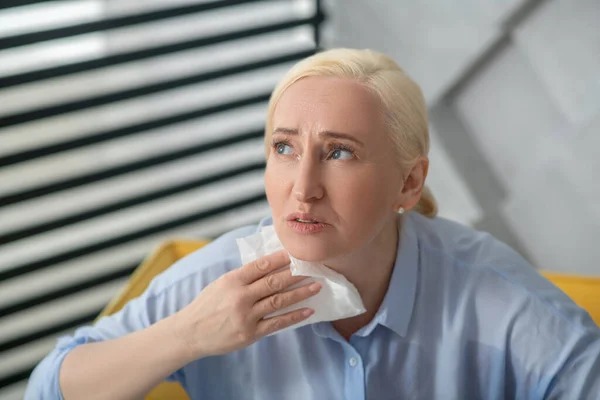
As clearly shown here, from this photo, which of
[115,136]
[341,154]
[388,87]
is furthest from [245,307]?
[115,136]

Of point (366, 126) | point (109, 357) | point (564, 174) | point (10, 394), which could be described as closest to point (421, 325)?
point (366, 126)

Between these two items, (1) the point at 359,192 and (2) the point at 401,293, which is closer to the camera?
(1) the point at 359,192

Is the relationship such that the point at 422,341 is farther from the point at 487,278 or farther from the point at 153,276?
the point at 153,276

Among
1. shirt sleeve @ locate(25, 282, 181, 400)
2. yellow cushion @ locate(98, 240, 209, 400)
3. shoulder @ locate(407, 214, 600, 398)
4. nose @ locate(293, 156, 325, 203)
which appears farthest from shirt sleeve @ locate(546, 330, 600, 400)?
yellow cushion @ locate(98, 240, 209, 400)

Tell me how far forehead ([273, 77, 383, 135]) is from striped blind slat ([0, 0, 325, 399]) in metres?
1.06

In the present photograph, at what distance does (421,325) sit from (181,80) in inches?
49.8

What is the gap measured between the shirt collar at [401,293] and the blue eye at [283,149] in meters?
0.29

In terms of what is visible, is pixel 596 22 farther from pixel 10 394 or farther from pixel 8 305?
pixel 10 394

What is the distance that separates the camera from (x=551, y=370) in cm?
118

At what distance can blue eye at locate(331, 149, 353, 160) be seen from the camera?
1.12 meters

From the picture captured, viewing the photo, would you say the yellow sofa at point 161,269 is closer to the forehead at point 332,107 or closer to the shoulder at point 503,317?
the shoulder at point 503,317

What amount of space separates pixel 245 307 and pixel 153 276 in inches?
24.7

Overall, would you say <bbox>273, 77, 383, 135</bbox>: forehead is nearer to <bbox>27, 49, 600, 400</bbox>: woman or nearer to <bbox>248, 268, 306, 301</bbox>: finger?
<bbox>27, 49, 600, 400</bbox>: woman

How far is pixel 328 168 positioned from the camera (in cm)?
111
